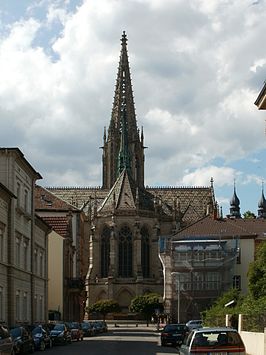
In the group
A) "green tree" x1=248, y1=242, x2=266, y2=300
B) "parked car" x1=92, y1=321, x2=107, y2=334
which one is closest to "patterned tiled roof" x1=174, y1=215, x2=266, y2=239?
"parked car" x1=92, y1=321, x2=107, y2=334

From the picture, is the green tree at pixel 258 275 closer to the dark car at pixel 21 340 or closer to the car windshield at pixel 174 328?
the car windshield at pixel 174 328

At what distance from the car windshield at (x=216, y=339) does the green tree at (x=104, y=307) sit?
85508 millimetres

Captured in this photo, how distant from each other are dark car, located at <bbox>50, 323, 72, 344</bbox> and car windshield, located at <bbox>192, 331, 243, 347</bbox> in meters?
23.9

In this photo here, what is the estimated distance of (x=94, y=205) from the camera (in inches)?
4786

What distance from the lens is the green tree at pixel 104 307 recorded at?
105125 mm

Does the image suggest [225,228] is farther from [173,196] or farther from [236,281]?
[173,196]

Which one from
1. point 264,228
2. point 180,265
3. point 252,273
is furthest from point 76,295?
point 252,273

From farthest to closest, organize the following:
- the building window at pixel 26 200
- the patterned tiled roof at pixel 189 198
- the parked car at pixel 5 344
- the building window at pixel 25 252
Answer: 1. the patterned tiled roof at pixel 189 198
2. the building window at pixel 26 200
3. the building window at pixel 25 252
4. the parked car at pixel 5 344

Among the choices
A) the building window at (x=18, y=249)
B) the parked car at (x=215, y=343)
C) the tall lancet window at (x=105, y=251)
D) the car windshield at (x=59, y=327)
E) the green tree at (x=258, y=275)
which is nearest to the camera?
the parked car at (x=215, y=343)

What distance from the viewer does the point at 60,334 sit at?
1751 inches

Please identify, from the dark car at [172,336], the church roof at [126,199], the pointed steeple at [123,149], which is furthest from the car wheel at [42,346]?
the pointed steeple at [123,149]

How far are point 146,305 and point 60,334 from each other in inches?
2343

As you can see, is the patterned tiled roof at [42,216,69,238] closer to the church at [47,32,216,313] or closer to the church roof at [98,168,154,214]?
the church at [47,32,216,313]

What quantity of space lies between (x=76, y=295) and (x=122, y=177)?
44.9 m
